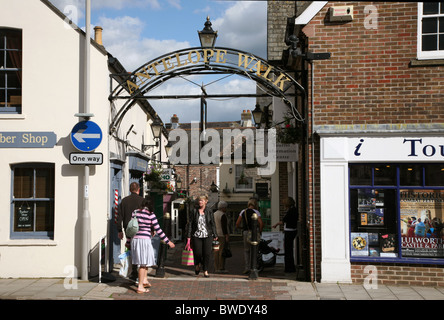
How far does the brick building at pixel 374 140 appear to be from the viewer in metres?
9.74

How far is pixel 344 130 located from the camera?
983 centimetres

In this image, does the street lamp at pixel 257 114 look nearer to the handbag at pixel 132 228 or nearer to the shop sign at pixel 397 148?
the shop sign at pixel 397 148

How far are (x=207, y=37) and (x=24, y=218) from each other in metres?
5.67

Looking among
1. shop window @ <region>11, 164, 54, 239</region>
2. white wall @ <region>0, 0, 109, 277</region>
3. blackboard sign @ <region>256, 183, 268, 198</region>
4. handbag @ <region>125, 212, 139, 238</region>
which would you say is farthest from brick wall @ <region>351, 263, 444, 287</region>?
blackboard sign @ <region>256, 183, 268, 198</region>

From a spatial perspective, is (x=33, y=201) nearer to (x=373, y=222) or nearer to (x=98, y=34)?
(x=98, y=34)

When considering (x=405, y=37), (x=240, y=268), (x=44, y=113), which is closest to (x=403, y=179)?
(x=405, y=37)

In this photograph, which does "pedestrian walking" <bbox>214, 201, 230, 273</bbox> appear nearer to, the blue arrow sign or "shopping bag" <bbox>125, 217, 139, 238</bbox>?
"shopping bag" <bbox>125, 217, 139, 238</bbox>

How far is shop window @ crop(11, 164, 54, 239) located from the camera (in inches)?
411

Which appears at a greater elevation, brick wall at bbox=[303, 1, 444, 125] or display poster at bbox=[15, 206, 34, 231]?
brick wall at bbox=[303, 1, 444, 125]

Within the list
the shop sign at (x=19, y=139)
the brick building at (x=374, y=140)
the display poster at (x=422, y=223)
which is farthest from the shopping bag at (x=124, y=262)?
the display poster at (x=422, y=223)

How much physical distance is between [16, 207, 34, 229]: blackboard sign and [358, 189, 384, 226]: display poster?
7.09 metres

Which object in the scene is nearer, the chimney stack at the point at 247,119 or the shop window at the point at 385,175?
the shop window at the point at 385,175

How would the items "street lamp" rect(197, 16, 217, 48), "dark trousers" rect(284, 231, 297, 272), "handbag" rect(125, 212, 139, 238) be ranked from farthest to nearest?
"dark trousers" rect(284, 231, 297, 272), "street lamp" rect(197, 16, 217, 48), "handbag" rect(125, 212, 139, 238)

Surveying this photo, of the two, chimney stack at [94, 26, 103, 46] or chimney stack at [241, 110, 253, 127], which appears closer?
chimney stack at [94, 26, 103, 46]
